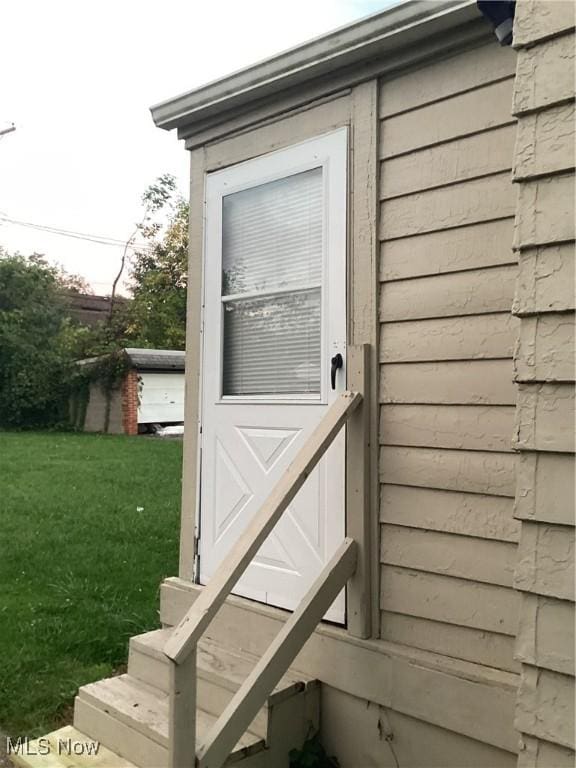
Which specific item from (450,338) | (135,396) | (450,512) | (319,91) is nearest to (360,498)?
(450,512)

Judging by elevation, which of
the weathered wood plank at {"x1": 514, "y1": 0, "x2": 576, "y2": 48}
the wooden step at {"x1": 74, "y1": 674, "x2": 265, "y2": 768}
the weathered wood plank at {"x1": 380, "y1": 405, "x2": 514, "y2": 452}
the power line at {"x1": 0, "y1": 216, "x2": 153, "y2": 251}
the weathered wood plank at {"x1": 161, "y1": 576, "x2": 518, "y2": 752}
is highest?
the power line at {"x1": 0, "y1": 216, "x2": 153, "y2": 251}

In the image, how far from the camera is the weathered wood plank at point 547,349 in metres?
1.42

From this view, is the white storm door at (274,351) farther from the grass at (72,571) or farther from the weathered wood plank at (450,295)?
the grass at (72,571)

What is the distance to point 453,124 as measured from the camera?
2.44 metres

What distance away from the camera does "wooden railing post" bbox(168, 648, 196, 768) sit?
6.30ft

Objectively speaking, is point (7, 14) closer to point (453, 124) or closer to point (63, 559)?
point (453, 124)

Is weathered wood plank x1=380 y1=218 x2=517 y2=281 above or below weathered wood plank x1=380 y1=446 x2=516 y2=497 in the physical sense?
above

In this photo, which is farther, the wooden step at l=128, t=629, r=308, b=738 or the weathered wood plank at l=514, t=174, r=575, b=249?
the wooden step at l=128, t=629, r=308, b=738

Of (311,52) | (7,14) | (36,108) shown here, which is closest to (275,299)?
(311,52)

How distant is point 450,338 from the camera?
240 cm

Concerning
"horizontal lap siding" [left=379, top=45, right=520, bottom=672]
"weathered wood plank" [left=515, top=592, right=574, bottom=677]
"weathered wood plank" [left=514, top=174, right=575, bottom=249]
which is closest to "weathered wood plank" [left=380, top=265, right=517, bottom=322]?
"horizontal lap siding" [left=379, top=45, right=520, bottom=672]

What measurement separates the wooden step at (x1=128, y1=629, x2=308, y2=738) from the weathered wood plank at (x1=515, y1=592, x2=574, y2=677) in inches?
50.0

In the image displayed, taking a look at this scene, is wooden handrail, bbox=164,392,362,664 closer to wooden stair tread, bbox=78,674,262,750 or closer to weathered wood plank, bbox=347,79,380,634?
weathered wood plank, bbox=347,79,380,634

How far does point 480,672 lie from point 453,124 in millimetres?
1922
